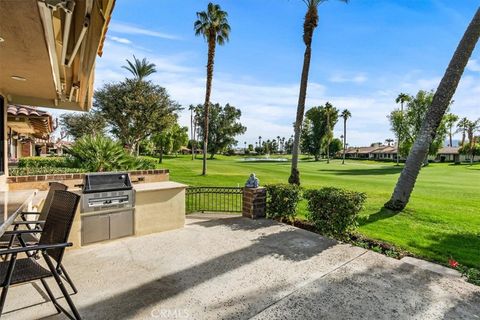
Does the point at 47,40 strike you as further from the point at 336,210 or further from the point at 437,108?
the point at 437,108

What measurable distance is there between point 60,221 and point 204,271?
6.41 ft

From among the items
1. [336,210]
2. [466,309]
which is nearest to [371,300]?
[466,309]

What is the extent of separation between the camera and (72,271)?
360 centimetres

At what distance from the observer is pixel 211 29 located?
65.2 ft

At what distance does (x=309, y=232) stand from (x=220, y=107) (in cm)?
5188

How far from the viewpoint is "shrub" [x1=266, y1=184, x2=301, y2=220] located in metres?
6.09

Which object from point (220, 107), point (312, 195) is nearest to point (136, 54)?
point (312, 195)

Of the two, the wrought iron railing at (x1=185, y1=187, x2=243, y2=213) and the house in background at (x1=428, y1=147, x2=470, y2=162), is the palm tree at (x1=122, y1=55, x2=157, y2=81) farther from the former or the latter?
the house in background at (x1=428, y1=147, x2=470, y2=162)

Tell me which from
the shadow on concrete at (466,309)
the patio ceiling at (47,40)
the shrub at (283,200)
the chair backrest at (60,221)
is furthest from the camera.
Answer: the shrub at (283,200)

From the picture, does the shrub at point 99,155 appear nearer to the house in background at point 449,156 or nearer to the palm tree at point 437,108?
the palm tree at point 437,108

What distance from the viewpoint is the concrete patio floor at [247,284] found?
274 centimetres

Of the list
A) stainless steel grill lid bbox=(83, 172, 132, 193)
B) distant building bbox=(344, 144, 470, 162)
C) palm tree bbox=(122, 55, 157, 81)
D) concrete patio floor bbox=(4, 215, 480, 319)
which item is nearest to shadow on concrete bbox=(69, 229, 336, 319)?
concrete patio floor bbox=(4, 215, 480, 319)

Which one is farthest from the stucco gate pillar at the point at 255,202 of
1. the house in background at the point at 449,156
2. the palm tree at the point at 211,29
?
the house in background at the point at 449,156

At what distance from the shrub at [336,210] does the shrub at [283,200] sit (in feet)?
2.37
